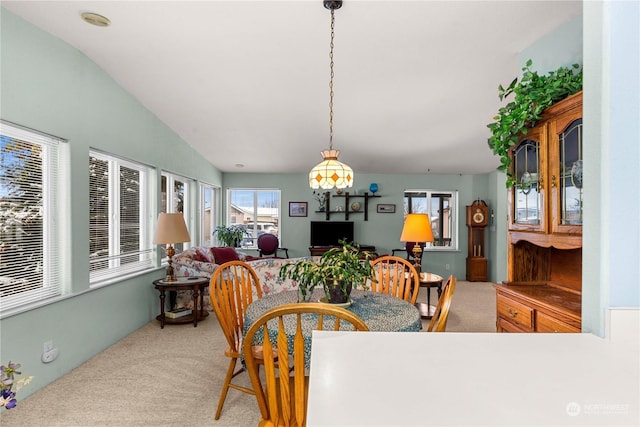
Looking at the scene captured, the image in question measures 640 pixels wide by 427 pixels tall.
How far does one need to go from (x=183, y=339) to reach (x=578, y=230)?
3461mm

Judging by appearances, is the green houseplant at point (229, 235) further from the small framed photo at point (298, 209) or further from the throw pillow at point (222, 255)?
the throw pillow at point (222, 255)

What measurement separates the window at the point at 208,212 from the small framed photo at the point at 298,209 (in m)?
1.49

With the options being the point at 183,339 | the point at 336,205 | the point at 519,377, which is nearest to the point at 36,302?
the point at 183,339

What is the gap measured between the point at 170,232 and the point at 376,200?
14.6 ft

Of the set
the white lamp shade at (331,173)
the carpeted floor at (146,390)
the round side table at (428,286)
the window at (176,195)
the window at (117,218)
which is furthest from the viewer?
the window at (176,195)

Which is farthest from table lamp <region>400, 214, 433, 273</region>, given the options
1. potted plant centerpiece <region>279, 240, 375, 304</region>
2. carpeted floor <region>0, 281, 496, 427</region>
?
carpeted floor <region>0, 281, 496, 427</region>

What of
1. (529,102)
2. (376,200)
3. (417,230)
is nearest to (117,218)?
(417,230)

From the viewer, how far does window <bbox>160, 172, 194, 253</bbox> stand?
16.1 feet

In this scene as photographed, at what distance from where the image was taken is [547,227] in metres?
1.90

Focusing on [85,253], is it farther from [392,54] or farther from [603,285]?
[603,285]

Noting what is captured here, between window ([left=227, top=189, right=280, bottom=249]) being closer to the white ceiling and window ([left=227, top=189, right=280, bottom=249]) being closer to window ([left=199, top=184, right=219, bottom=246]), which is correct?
window ([left=199, top=184, right=219, bottom=246])

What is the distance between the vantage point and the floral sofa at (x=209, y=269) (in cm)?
404

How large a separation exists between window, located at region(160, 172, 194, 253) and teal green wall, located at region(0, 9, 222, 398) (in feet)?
2.53

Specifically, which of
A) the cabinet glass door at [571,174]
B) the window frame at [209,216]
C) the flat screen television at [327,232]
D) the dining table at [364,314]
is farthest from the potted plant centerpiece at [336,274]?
the flat screen television at [327,232]
